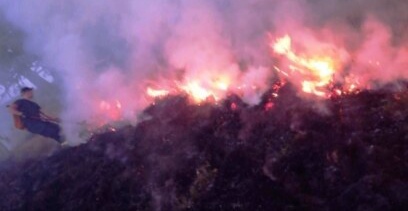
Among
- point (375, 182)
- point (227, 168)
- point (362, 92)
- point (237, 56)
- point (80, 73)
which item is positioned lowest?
point (375, 182)

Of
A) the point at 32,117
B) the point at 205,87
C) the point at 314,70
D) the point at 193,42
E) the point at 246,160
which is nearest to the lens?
the point at 246,160

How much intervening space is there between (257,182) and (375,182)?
7.07 feet

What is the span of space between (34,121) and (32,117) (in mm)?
146

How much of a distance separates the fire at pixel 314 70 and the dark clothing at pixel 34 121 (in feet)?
26.4

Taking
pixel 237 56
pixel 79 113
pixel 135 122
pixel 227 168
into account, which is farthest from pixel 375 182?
pixel 79 113

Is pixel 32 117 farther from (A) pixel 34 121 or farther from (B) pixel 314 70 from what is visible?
(B) pixel 314 70

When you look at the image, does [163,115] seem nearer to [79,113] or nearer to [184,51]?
[184,51]

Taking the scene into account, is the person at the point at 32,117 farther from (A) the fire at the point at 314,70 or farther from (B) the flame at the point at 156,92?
(A) the fire at the point at 314,70

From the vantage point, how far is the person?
13.8m

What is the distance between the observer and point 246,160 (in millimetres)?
8828

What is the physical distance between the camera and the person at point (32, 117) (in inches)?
545

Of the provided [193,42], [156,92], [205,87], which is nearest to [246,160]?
[205,87]

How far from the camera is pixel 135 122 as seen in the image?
12.1 metres

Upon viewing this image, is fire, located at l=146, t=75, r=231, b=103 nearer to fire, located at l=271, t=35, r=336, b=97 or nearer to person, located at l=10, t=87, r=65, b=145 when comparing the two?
fire, located at l=271, t=35, r=336, b=97
